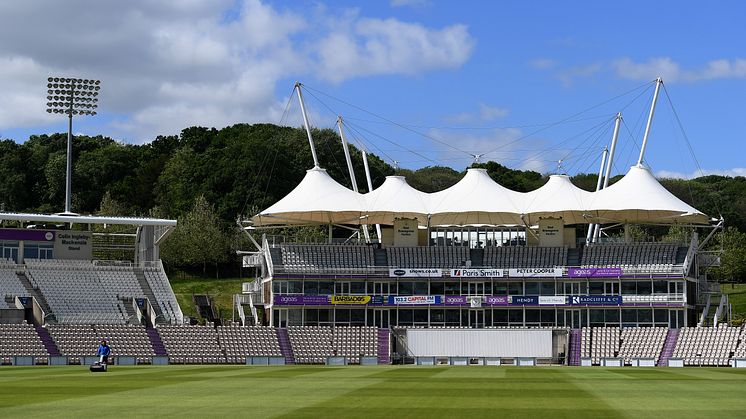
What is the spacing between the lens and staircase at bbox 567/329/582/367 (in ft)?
242

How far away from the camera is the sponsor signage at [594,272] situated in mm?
78250

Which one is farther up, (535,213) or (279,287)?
(535,213)

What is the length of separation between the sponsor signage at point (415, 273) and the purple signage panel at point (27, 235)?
26143 mm

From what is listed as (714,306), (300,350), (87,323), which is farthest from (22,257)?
(714,306)

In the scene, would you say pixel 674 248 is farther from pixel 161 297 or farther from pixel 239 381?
pixel 239 381

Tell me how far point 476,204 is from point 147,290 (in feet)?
83.8

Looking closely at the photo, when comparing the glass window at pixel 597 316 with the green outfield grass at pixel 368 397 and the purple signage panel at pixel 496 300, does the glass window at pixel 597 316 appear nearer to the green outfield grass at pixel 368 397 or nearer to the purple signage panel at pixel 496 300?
the purple signage panel at pixel 496 300

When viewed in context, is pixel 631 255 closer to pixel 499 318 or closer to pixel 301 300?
pixel 499 318

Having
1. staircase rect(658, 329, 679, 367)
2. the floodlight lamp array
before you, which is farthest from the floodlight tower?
staircase rect(658, 329, 679, 367)

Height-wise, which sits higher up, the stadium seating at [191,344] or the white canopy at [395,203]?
the white canopy at [395,203]

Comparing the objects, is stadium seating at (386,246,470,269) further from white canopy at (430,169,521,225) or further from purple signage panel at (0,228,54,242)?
purple signage panel at (0,228,54,242)

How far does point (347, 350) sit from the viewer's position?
73875 millimetres

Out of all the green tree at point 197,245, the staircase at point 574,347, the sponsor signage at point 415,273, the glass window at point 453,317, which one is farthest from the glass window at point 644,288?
the green tree at point 197,245

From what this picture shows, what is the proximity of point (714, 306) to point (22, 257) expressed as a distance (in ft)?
184
